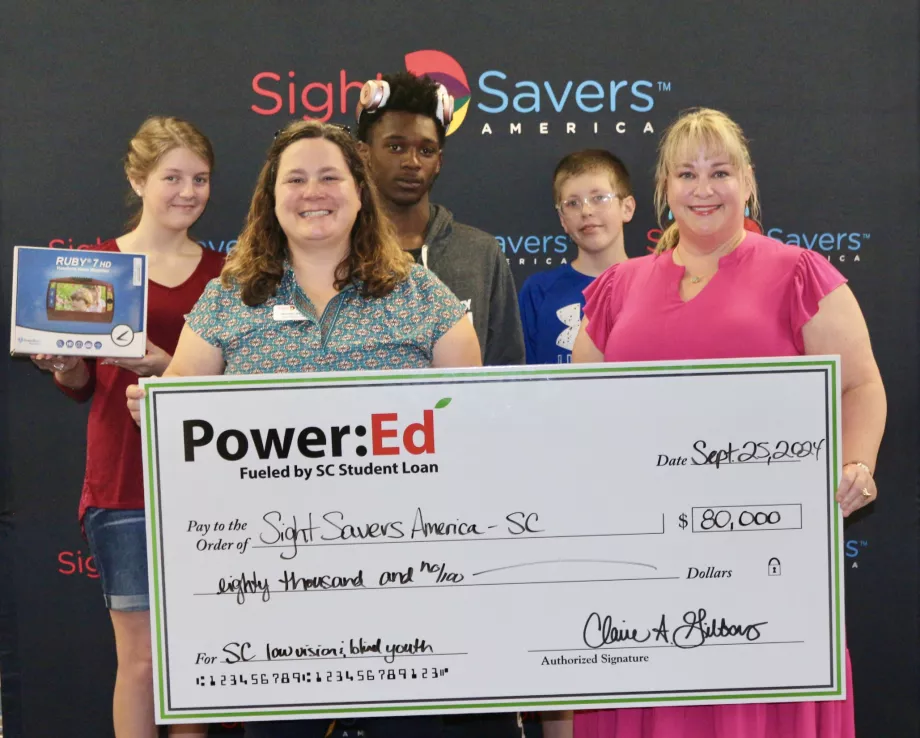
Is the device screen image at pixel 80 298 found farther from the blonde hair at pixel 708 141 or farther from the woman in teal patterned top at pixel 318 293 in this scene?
the blonde hair at pixel 708 141

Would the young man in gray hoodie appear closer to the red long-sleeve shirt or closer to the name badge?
the red long-sleeve shirt

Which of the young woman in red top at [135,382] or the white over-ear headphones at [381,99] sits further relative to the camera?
the white over-ear headphones at [381,99]

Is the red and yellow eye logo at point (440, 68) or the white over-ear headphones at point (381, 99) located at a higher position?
the red and yellow eye logo at point (440, 68)

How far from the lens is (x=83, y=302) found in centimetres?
233

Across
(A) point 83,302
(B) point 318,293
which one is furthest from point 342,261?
(A) point 83,302

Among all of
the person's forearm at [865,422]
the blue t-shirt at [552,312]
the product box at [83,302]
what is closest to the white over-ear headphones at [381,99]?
the blue t-shirt at [552,312]

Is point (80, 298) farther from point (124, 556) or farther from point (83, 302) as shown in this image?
point (124, 556)

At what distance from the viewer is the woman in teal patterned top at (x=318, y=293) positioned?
6.92 ft

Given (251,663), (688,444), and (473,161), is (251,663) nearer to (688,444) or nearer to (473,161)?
(688,444)

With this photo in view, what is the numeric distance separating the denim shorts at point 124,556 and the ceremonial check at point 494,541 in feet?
2.26

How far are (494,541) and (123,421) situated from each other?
1247 mm

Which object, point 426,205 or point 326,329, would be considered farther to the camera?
point 426,205

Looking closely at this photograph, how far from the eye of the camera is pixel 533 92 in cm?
306

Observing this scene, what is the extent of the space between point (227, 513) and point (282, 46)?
1.70 m
